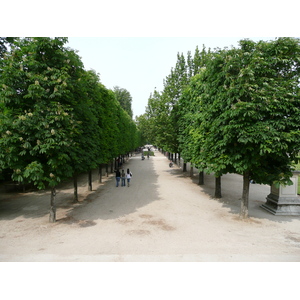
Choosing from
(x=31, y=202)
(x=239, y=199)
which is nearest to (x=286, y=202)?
(x=239, y=199)

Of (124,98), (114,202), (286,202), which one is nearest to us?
(286,202)

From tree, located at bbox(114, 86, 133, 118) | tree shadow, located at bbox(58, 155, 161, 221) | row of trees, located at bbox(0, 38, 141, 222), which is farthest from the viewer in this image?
tree, located at bbox(114, 86, 133, 118)

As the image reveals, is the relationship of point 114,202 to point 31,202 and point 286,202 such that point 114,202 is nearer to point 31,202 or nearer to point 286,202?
point 31,202

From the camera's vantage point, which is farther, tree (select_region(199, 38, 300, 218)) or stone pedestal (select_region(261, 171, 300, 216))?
stone pedestal (select_region(261, 171, 300, 216))

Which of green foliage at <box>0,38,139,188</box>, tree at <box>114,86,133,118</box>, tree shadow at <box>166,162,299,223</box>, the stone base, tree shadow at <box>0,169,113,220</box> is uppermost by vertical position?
tree at <box>114,86,133,118</box>

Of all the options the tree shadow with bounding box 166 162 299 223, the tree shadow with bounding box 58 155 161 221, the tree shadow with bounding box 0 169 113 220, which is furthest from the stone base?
the tree shadow with bounding box 0 169 113 220

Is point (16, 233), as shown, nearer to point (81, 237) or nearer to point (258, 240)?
point (81, 237)

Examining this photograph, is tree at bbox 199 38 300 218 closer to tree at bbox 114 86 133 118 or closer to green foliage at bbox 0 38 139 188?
green foliage at bbox 0 38 139 188

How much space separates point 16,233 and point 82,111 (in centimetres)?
703

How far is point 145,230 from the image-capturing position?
9477 mm

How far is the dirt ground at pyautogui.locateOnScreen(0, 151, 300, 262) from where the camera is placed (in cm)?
729

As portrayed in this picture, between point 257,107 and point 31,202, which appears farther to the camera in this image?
point 31,202

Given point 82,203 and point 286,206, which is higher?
point 286,206

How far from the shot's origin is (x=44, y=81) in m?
9.38
